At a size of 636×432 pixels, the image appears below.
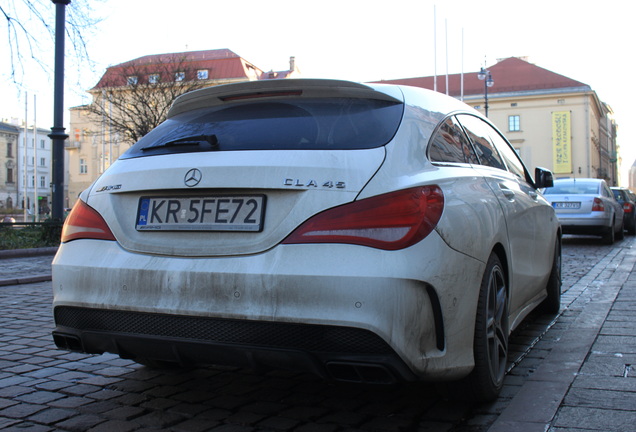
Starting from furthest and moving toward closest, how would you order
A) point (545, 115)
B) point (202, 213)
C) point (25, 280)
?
1. point (545, 115)
2. point (25, 280)
3. point (202, 213)

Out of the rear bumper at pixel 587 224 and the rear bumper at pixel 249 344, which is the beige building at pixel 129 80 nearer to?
the rear bumper at pixel 587 224

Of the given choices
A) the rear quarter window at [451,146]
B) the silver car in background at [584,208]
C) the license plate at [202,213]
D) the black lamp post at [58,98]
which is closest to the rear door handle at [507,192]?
the rear quarter window at [451,146]

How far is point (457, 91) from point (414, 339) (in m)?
78.8

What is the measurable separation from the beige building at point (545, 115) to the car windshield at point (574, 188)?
5975 centimetres

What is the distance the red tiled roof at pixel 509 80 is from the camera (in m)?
77.2

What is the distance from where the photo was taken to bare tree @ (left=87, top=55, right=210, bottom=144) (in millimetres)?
36219

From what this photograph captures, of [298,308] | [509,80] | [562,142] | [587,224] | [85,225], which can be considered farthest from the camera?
[509,80]

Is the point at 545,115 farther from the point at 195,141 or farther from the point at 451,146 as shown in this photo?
the point at 195,141

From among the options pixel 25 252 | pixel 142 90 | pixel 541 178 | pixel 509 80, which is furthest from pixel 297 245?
pixel 509 80

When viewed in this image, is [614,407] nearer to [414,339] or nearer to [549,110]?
[414,339]

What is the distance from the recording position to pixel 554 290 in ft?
18.5

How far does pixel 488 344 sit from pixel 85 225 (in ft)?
6.49

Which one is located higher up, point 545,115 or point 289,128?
point 545,115

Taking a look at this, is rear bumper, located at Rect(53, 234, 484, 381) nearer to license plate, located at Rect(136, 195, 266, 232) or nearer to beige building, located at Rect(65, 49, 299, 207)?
license plate, located at Rect(136, 195, 266, 232)
